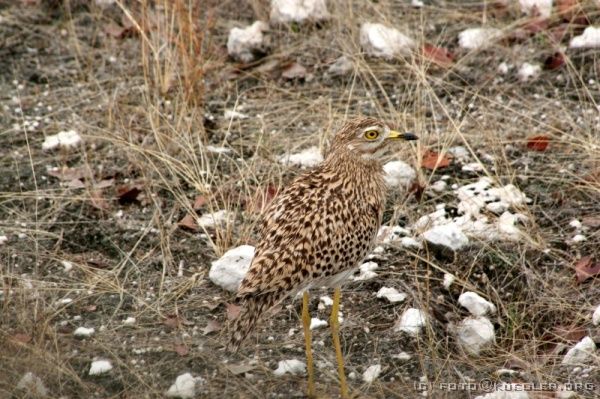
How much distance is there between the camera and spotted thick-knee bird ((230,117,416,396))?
13.3 ft

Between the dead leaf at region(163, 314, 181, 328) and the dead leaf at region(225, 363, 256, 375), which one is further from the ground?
the dead leaf at region(225, 363, 256, 375)

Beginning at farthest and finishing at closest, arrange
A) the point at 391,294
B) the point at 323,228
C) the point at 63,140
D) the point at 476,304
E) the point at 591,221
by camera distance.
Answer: the point at 63,140
the point at 591,221
the point at 391,294
the point at 476,304
the point at 323,228

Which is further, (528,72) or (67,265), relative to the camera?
(528,72)

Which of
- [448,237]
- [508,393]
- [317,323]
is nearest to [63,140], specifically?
[317,323]

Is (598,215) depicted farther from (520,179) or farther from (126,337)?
(126,337)

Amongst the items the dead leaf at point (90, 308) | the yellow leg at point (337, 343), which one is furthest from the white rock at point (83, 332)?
the yellow leg at point (337, 343)

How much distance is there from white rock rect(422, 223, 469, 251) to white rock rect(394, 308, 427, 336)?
47 centimetres

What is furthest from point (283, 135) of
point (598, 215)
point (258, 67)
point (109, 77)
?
point (598, 215)

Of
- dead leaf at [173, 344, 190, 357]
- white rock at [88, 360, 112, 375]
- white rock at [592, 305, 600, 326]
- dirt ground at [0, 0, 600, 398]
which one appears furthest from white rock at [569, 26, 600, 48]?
white rock at [88, 360, 112, 375]

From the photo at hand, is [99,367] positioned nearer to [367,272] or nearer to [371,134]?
[367,272]

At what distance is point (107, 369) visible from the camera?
425 cm

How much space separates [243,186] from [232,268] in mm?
848

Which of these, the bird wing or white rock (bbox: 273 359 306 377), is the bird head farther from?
white rock (bbox: 273 359 306 377)

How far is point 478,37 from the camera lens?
254 inches
